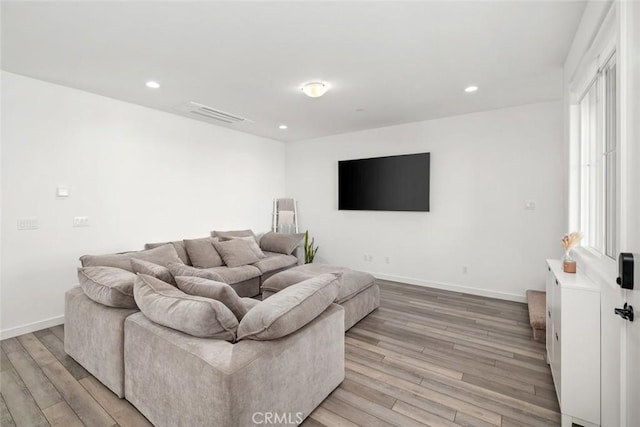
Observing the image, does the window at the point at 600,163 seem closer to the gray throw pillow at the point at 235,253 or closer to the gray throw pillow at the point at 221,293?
the gray throw pillow at the point at 221,293

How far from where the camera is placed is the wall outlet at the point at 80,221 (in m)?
3.34

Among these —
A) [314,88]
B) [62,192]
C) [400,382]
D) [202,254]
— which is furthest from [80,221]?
[400,382]

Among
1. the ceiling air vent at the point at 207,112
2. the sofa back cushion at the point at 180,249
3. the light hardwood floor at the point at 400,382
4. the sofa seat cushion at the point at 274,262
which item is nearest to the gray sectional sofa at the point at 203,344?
the light hardwood floor at the point at 400,382

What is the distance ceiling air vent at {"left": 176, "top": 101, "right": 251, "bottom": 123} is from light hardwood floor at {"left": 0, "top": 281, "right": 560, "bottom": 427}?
2938 millimetres

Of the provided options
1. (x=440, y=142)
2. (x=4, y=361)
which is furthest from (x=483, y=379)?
(x=4, y=361)

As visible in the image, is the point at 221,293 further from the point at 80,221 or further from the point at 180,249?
the point at 80,221

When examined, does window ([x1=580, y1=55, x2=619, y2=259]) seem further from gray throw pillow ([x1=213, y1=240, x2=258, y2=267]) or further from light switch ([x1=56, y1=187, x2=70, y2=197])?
light switch ([x1=56, y1=187, x2=70, y2=197])

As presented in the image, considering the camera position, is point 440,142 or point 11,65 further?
point 440,142

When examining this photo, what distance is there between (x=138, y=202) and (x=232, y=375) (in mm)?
3410

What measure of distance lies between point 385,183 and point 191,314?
4.01m

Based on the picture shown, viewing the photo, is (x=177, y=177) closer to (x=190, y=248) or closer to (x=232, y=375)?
(x=190, y=248)

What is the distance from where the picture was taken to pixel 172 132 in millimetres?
4270

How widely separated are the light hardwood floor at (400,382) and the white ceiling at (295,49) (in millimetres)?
2621

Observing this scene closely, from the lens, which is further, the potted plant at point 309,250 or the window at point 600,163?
the potted plant at point 309,250
